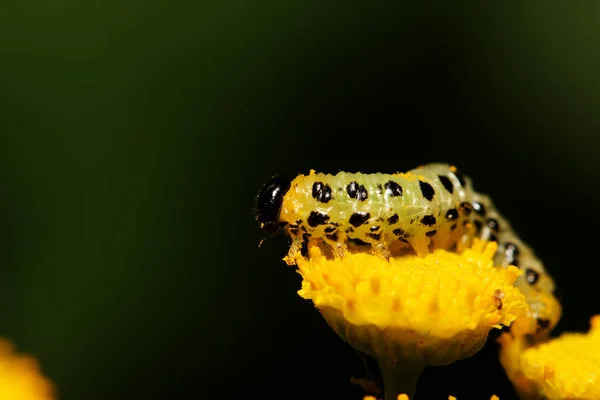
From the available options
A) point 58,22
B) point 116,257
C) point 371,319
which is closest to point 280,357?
point 116,257

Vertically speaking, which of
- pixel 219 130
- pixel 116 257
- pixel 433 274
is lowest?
pixel 433 274

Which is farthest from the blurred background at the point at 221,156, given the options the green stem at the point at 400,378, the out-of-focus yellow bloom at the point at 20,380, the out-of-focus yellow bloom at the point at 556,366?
the green stem at the point at 400,378

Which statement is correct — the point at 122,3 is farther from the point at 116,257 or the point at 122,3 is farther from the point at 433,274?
the point at 433,274

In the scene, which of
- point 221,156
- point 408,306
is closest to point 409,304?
point 408,306

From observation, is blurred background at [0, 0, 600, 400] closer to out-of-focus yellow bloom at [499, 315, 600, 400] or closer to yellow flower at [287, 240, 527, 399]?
out-of-focus yellow bloom at [499, 315, 600, 400]

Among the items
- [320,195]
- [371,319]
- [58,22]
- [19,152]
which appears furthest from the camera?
[19,152]
